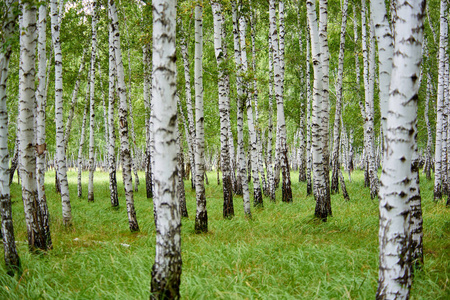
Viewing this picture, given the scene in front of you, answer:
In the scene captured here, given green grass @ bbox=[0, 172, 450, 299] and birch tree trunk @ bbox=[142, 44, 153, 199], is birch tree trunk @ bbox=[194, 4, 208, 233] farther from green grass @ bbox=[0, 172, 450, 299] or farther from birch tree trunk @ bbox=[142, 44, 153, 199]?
birch tree trunk @ bbox=[142, 44, 153, 199]

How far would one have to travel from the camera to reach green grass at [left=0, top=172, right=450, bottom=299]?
3.97 m

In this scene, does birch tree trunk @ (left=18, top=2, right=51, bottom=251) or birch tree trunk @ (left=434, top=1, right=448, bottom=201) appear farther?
birch tree trunk @ (left=434, top=1, right=448, bottom=201)

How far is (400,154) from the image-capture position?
2.84 meters

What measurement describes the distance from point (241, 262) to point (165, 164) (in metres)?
2.56

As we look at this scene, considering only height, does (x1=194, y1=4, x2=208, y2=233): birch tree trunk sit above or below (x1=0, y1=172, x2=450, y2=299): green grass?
above

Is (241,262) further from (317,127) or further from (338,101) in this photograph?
(338,101)

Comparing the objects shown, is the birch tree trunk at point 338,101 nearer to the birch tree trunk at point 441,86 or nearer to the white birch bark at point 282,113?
the white birch bark at point 282,113

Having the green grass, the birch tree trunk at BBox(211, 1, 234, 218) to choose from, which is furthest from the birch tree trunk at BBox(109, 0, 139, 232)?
the birch tree trunk at BBox(211, 1, 234, 218)

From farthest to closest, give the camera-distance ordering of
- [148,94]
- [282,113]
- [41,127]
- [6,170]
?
[148,94], [282,113], [41,127], [6,170]

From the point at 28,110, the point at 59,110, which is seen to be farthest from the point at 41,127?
the point at 28,110

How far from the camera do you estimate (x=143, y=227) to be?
28.0ft

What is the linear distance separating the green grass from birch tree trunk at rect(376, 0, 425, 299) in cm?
87

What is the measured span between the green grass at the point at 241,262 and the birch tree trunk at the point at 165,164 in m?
0.70

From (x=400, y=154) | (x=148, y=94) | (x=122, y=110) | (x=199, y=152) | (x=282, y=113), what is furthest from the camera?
(x=148, y=94)
